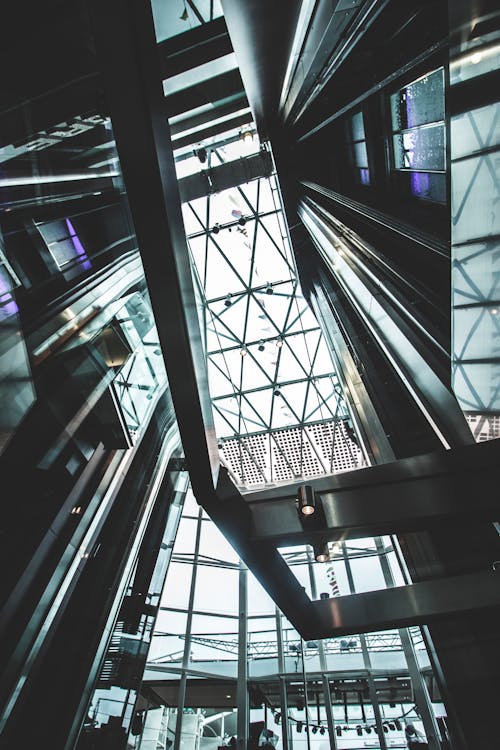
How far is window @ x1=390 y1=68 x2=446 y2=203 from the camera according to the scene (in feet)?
18.2

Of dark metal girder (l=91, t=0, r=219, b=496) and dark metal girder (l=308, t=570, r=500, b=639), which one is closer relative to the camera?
dark metal girder (l=91, t=0, r=219, b=496)

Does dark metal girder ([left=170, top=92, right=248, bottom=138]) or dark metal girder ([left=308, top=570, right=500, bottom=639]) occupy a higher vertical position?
dark metal girder ([left=170, top=92, right=248, bottom=138])

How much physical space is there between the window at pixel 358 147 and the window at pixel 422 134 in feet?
6.30

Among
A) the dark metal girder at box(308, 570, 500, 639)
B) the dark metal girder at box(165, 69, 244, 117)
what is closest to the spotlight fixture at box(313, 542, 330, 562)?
the dark metal girder at box(308, 570, 500, 639)

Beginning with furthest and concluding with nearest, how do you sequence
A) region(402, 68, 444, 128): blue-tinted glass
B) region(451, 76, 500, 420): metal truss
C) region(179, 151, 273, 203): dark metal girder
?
region(179, 151, 273, 203): dark metal girder < region(402, 68, 444, 128): blue-tinted glass < region(451, 76, 500, 420): metal truss

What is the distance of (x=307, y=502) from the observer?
2.62 meters

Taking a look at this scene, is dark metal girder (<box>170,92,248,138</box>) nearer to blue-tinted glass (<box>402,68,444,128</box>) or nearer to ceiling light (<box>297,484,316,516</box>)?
blue-tinted glass (<box>402,68,444,128</box>)

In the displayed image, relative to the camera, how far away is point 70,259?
7812mm

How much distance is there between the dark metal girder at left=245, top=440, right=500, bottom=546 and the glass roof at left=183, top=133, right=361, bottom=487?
16.6 metres

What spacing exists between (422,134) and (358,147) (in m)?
4.32

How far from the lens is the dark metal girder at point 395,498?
2496 mm

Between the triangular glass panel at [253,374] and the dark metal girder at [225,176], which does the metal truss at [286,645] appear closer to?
the triangular glass panel at [253,374]

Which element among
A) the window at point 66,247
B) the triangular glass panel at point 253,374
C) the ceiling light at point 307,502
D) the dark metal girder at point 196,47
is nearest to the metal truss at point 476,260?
the ceiling light at point 307,502

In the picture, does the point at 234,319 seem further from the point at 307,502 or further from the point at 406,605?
the point at 307,502
